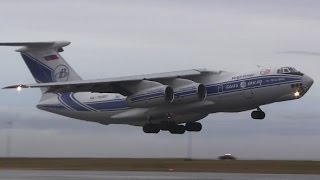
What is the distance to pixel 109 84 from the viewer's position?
52531 mm

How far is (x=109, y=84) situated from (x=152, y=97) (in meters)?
3.81

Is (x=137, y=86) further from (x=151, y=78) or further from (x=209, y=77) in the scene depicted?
(x=209, y=77)

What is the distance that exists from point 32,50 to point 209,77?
1424 centimetres

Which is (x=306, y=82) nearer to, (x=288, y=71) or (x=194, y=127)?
(x=288, y=71)

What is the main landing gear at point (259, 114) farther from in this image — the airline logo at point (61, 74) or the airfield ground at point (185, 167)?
the airline logo at point (61, 74)

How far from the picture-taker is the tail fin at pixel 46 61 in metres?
58.2

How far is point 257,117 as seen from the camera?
49.1 meters

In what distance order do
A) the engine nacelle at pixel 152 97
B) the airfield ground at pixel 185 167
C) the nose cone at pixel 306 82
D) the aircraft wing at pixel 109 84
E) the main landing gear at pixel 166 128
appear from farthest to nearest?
the main landing gear at pixel 166 128 < the aircraft wing at pixel 109 84 < the engine nacelle at pixel 152 97 < the nose cone at pixel 306 82 < the airfield ground at pixel 185 167

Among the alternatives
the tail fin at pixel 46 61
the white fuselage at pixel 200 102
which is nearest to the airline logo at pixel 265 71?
the white fuselage at pixel 200 102

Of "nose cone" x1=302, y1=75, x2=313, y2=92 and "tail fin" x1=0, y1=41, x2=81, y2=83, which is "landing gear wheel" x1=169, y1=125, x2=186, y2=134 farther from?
"tail fin" x1=0, y1=41, x2=81, y2=83

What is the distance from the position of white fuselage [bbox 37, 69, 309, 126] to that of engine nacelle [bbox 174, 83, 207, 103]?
0.48 m

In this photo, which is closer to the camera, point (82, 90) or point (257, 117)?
point (257, 117)

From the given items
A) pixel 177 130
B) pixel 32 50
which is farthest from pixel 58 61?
pixel 177 130

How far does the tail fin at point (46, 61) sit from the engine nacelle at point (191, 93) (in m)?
11.5
